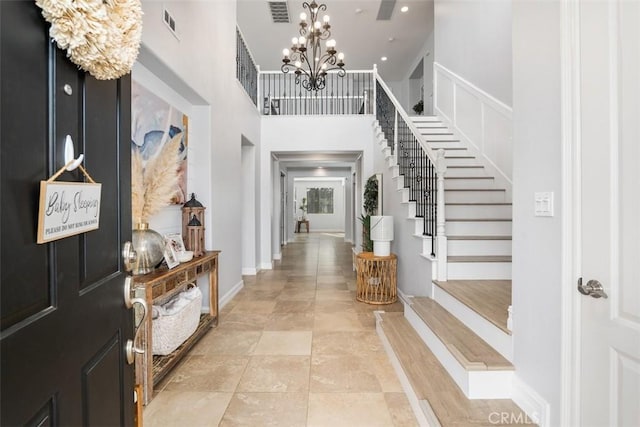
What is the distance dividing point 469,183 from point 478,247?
1.28 m

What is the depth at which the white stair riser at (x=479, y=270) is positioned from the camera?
3.21 meters

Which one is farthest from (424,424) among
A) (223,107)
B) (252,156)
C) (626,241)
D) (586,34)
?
(252,156)

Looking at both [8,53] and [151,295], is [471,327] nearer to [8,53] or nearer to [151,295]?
[151,295]

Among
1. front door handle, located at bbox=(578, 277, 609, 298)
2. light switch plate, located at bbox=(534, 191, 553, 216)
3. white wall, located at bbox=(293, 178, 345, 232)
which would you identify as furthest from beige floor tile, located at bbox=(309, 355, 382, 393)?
white wall, located at bbox=(293, 178, 345, 232)

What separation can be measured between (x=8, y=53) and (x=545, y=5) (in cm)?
218

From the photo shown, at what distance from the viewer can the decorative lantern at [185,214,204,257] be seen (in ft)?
10.3

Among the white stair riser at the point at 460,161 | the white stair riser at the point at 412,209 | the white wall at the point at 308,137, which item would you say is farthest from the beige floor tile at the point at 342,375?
the white wall at the point at 308,137

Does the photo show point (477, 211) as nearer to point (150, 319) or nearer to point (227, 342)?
point (227, 342)

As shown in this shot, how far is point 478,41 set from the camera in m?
4.92

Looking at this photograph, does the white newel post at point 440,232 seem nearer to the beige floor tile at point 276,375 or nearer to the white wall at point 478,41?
the beige floor tile at point 276,375

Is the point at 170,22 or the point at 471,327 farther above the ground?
the point at 170,22

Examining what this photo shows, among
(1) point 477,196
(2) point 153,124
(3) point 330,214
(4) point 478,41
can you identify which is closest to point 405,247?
(1) point 477,196

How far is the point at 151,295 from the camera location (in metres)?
2.16

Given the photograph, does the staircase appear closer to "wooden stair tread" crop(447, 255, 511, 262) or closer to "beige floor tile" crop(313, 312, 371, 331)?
"wooden stair tread" crop(447, 255, 511, 262)
